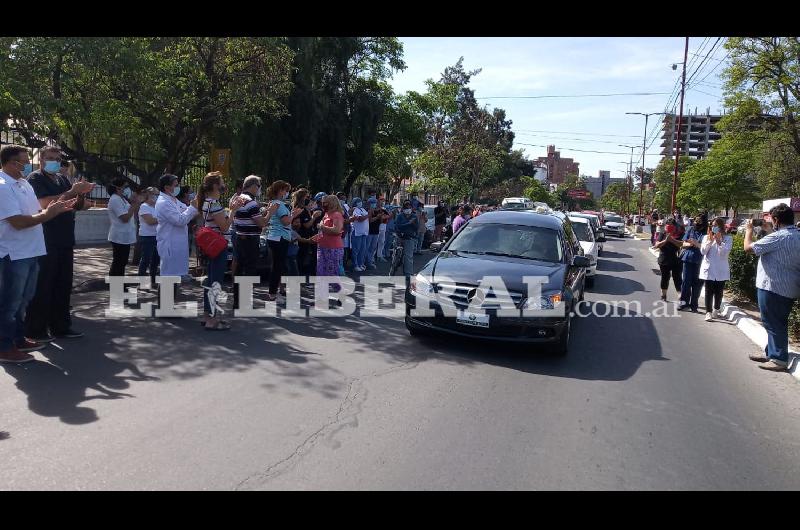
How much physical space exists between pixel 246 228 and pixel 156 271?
3.89m

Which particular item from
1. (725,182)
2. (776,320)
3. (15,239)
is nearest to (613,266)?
(776,320)

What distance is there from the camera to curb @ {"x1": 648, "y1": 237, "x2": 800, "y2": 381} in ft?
23.0

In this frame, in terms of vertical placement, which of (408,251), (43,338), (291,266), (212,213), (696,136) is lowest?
(43,338)

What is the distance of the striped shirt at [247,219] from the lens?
793 centimetres

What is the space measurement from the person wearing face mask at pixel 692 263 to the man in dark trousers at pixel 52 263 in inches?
378

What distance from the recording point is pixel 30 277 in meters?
5.88

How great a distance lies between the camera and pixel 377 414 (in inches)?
193

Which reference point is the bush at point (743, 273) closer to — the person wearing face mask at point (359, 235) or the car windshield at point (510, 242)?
the car windshield at point (510, 242)

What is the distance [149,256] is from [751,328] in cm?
992

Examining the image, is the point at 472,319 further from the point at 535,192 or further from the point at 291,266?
the point at 535,192

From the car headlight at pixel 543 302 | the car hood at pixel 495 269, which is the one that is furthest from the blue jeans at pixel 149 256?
the car headlight at pixel 543 302
